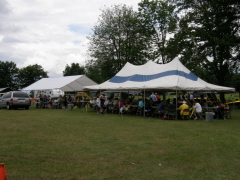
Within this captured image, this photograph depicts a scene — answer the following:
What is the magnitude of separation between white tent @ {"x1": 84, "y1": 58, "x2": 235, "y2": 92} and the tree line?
6386mm

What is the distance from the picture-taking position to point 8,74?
251 feet

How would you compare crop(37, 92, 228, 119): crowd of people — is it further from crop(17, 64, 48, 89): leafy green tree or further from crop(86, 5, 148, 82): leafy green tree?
crop(17, 64, 48, 89): leafy green tree

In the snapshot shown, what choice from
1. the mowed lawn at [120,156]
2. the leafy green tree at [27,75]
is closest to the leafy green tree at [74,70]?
the leafy green tree at [27,75]

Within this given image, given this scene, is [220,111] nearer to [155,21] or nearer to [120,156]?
[120,156]

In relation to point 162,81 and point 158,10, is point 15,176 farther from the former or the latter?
point 158,10

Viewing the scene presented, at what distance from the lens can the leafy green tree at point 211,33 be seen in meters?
21.6

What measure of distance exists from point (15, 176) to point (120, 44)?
3115 centimetres

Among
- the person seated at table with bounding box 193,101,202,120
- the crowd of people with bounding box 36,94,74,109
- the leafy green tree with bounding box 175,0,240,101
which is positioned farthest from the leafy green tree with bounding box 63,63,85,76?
the person seated at table with bounding box 193,101,202,120

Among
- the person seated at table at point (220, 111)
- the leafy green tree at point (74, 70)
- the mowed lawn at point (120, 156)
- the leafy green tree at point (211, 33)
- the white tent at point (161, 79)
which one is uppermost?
the leafy green tree at point (74, 70)

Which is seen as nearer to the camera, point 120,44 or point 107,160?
point 107,160

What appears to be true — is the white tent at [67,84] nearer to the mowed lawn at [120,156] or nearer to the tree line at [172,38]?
the tree line at [172,38]

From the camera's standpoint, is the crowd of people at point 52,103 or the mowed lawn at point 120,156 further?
the crowd of people at point 52,103

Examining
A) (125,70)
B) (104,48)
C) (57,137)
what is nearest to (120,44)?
(104,48)

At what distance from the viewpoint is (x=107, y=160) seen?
594 cm
